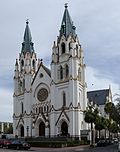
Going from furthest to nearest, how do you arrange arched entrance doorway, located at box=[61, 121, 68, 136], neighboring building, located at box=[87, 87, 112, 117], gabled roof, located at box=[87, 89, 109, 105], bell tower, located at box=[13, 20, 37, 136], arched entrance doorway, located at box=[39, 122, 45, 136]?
gabled roof, located at box=[87, 89, 109, 105] < neighboring building, located at box=[87, 87, 112, 117] < bell tower, located at box=[13, 20, 37, 136] < arched entrance doorway, located at box=[39, 122, 45, 136] < arched entrance doorway, located at box=[61, 121, 68, 136]

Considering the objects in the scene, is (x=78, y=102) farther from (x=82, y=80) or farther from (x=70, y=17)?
(x=70, y=17)

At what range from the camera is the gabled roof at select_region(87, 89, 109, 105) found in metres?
123

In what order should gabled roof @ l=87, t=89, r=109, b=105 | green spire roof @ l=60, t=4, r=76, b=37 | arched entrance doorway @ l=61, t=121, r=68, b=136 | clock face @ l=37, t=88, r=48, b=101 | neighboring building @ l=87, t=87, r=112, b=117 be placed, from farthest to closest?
gabled roof @ l=87, t=89, r=109, b=105 < neighboring building @ l=87, t=87, r=112, b=117 < clock face @ l=37, t=88, r=48, b=101 < green spire roof @ l=60, t=4, r=76, b=37 < arched entrance doorway @ l=61, t=121, r=68, b=136

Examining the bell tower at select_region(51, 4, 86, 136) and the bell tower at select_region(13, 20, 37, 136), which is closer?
the bell tower at select_region(51, 4, 86, 136)

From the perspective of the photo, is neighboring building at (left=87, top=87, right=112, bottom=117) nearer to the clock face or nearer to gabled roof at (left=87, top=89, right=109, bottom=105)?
gabled roof at (left=87, top=89, right=109, bottom=105)

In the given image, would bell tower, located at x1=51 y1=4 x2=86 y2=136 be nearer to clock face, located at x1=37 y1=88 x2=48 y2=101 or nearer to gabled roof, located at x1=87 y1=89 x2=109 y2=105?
clock face, located at x1=37 y1=88 x2=48 y2=101

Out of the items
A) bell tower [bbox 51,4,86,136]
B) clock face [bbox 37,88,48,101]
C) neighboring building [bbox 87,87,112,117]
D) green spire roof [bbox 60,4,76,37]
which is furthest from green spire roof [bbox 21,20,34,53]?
neighboring building [bbox 87,87,112,117]

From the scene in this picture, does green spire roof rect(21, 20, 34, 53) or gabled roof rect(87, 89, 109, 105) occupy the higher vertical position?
green spire roof rect(21, 20, 34, 53)

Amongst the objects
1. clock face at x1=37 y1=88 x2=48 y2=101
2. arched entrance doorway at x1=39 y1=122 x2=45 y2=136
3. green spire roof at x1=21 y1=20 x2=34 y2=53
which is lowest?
arched entrance doorway at x1=39 y1=122 x2=45 y2=136

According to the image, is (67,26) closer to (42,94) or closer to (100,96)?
(42,94)

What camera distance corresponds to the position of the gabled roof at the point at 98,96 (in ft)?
404

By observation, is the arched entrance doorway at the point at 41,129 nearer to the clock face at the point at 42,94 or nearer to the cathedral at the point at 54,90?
the cathedral at the point at 54,90

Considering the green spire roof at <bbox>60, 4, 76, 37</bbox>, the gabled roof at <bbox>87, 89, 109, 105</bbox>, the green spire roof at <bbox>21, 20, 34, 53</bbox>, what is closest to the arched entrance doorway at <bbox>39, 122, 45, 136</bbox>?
the green spire roof at <bbox>21, 20, 34, 53</bbox>

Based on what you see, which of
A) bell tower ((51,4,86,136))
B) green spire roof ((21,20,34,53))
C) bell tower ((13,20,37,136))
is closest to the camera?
bell tower ((51,4,86,136))
